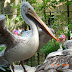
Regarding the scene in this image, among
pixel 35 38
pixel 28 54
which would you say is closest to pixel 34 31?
pixel 35 38

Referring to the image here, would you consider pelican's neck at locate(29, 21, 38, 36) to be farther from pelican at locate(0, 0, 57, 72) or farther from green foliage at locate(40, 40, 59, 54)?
green foliage at locate(40, 40, 59, 54)

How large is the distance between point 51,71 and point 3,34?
0.83m

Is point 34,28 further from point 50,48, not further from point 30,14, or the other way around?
point 50,48

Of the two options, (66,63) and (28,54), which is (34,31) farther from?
(66,63)

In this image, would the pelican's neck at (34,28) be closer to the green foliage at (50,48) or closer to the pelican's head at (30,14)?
the pelican's head at (30,14)

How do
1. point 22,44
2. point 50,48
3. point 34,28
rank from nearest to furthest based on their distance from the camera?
1. point 22,44
2. point 34,28
3. point 50,48

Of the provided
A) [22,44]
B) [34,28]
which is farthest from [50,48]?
[22,44]

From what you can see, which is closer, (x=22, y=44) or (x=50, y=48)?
(x=22, y=44)

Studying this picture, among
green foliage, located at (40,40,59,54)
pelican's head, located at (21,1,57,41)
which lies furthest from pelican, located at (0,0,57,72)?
green foliage, located at (40,40,59,54)

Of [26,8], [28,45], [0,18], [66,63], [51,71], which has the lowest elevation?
[51,71]

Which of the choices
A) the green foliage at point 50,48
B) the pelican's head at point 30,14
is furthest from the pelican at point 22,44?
the green foliage at point 50,48

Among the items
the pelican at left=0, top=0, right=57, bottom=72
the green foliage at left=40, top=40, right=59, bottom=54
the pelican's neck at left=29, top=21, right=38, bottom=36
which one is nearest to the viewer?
the pelican at left=0, top=0, right=57, bottom=72

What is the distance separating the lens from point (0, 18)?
167 centimetres

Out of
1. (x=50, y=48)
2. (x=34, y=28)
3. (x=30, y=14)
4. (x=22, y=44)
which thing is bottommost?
(x=50, y=48)
